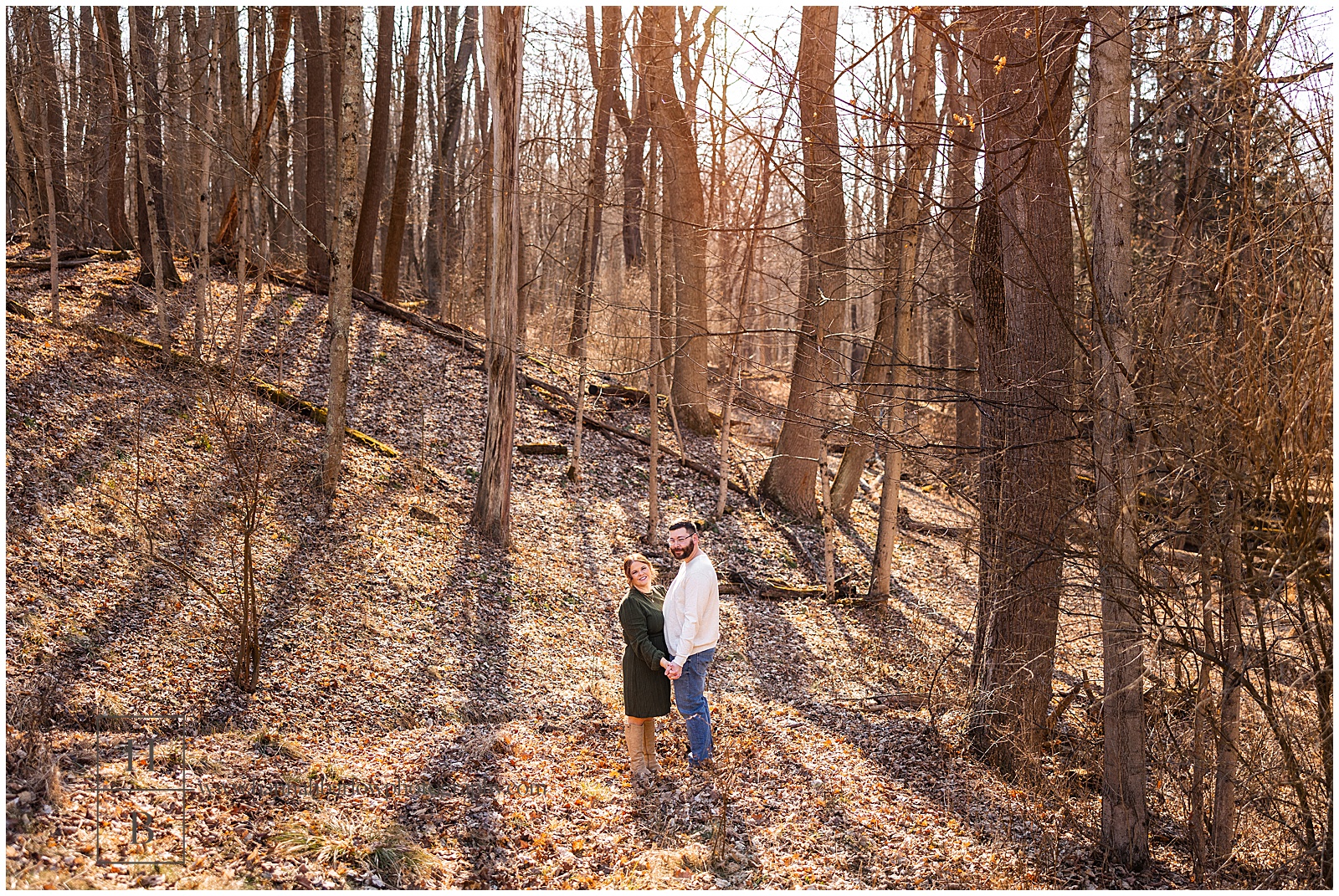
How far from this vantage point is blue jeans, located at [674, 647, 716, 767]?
256 inches

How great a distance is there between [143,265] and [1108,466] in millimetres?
16085

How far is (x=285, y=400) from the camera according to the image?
42.1 ft

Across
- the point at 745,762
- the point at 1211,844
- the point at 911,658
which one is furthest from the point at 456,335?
the point at 1211,844

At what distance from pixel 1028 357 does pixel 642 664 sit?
373 cm

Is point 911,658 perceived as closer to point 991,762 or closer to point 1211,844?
point 991,762

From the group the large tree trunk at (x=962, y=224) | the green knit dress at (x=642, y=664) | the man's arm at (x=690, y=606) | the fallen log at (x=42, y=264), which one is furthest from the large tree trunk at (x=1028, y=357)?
the fallen log at (x=42, y=264)

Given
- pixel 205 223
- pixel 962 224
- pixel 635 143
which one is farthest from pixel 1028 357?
pixel 635 143

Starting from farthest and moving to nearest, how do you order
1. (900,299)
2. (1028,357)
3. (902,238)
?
(900,299) → (902,238) → (1028,357)

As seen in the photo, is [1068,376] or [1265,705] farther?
[1068,376]

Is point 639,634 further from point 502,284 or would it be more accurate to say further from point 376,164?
point 376,164

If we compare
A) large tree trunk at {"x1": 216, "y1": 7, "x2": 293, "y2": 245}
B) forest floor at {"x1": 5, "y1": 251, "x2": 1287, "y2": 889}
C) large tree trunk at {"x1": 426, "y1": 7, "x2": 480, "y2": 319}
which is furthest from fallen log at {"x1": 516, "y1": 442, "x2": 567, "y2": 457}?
large tree trunk at {"x1": 426, "y1": 7, "x2": 480, "y2": 319}

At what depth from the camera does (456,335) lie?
60.3 ft

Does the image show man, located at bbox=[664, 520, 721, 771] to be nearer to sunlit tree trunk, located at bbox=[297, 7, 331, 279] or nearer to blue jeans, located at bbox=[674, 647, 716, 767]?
blue jeans, located at bbox=[674, 647, 716, 767]

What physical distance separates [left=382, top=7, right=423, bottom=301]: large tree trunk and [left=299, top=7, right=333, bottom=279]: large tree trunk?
1.23 meters
